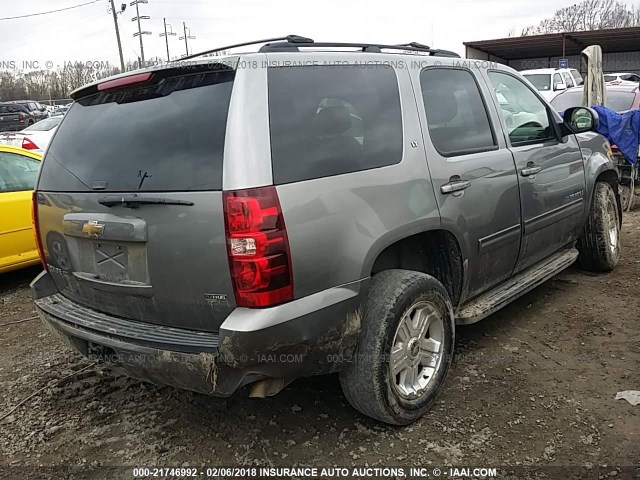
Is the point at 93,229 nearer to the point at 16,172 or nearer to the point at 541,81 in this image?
the point at 16,172

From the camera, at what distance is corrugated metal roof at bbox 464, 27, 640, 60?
83.6 ft

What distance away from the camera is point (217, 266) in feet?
7.37

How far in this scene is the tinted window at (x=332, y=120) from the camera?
7.73 feet

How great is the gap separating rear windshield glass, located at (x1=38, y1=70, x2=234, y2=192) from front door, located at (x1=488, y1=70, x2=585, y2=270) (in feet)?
7.17

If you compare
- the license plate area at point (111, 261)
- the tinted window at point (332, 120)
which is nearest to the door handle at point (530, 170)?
the tinted window at point (332, 120)

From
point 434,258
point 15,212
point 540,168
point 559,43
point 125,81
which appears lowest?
point 434,258

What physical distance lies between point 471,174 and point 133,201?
191 centimetres

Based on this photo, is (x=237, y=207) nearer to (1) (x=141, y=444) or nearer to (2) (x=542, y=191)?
(1) (x=141, y=444)

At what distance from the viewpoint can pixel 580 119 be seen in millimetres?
4379

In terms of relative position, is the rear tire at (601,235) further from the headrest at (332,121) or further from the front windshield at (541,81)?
the front windshield at (541,81)

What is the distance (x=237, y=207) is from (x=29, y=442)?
1.90 m

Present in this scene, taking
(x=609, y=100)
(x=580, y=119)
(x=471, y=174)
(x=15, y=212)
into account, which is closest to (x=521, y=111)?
(x=580, y=119)

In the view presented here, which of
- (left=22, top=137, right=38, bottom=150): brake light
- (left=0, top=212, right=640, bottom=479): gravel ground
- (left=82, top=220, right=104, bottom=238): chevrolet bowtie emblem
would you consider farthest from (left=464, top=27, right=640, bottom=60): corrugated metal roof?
(left=82, top=220, right=104, bottom=238): chevrolet bowtie emblem

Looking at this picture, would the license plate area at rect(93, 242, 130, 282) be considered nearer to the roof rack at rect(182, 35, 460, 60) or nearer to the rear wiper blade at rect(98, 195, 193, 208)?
the rear wiper blade at rect(98, 195, 193, 208)
